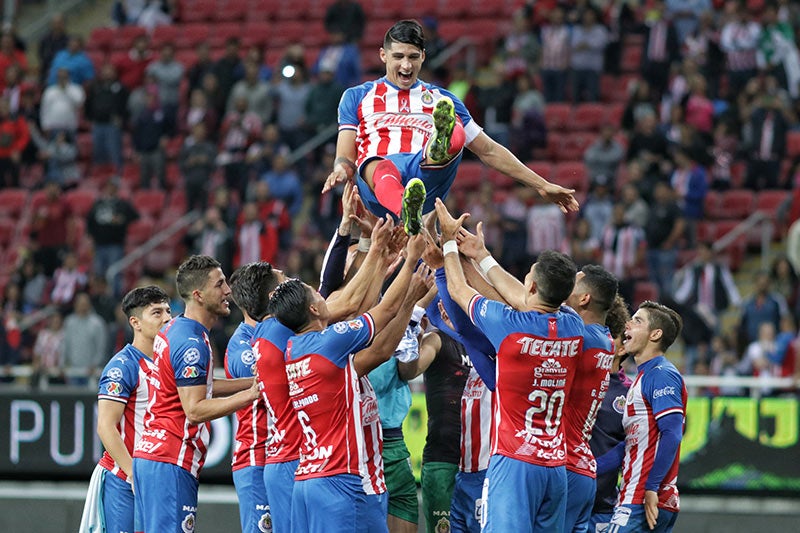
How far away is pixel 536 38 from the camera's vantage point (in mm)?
19438

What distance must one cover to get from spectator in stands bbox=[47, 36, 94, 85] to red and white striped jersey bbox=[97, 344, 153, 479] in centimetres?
1344

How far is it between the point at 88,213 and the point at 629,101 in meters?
7.82

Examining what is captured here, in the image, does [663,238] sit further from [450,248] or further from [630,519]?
[450,248]

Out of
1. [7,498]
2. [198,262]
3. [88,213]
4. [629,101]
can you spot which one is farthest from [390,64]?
[88,213]

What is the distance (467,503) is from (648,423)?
4.16ft

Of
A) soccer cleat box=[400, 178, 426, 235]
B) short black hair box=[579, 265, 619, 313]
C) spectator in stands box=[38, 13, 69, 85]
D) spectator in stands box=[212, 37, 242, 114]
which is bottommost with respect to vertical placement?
short black hair box=[579, 265, 619, 313]

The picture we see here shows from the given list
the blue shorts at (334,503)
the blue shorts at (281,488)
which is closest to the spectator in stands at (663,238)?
the blue shorts at (281,488)

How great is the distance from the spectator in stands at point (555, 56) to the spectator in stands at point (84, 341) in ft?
24.0

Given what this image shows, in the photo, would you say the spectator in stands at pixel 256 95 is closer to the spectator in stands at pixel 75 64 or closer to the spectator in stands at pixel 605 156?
the spectator in stands at pixel 75 64

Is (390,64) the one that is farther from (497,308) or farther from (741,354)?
(741,354)

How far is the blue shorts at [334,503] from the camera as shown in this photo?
740cm

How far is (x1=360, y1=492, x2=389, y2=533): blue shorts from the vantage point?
7484mm

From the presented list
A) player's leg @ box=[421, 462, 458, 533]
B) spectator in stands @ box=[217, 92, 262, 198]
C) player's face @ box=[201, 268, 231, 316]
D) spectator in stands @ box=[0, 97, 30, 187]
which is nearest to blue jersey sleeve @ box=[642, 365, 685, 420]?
player's leg @ box=[421, 462, 458, 533]

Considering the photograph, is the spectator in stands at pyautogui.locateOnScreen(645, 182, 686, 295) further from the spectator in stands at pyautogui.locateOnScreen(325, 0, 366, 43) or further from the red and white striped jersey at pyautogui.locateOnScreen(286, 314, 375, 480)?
the red and white striped jersey at pyautogui.locateOnScreen(286, 314, 375, 480)
